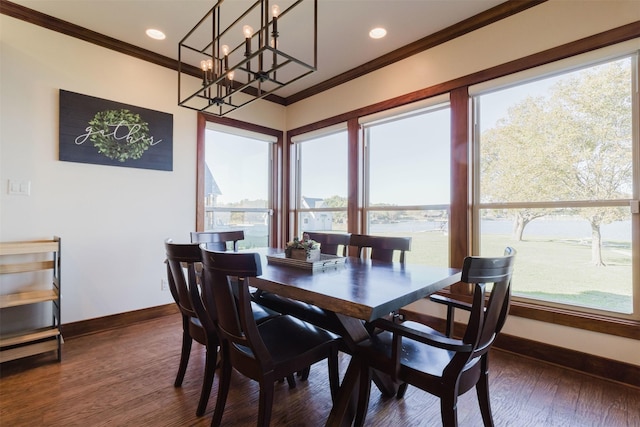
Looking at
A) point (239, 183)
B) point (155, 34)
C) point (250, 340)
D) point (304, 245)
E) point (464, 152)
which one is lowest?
point (250, 340)

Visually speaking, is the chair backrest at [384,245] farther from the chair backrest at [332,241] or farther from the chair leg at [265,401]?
the chair leg at [265,401]

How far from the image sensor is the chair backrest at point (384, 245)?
236 cm

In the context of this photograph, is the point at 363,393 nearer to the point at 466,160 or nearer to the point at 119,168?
the point at 466,160

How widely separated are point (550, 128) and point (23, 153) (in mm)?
4382

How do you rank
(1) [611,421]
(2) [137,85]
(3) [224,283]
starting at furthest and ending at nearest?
(2) [137,85], (1) [611,421], (3) [224,283]

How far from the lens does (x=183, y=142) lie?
363cm

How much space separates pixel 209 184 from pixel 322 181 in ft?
4.93

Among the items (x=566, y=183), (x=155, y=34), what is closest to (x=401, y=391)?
(x=566, y=183)

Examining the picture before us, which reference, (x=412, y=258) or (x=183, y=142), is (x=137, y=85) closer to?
(x=183, y=142)

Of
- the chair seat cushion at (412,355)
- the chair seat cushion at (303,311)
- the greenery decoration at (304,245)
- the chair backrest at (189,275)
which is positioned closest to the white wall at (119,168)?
the chair seat cushion at (412,355)

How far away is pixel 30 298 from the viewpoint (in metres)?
2.38

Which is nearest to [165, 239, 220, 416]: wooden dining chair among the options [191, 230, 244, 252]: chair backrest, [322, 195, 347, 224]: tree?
[191, 230, 244, 252]: chair backrest

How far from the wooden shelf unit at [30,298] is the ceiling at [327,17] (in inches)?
77.9

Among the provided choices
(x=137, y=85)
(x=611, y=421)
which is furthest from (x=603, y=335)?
(x=137, y=85)
